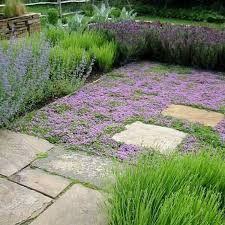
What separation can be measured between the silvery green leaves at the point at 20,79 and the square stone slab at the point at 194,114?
121cm

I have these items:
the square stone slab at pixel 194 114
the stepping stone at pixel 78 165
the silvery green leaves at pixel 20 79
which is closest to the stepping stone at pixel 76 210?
the stepping stone at pixel 78 165

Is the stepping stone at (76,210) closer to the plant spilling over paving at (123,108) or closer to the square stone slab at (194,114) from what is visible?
the plant spilling over paving at (123,108)

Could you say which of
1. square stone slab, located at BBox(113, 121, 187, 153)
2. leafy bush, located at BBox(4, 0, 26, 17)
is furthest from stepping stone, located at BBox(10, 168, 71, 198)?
leafy bush, located at BBox(4, 0, 26, 17)

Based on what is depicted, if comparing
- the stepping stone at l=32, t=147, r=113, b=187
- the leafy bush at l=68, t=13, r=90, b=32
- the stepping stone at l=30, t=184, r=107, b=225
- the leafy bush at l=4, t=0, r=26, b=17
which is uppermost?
the leafy bush at l=4, t=0, r=26, b=17

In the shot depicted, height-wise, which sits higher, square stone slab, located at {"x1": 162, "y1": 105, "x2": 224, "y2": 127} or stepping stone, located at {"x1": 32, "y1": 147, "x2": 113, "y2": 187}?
stepping stone, located at {"x1": 32, "y1": 147, "x2": 113, "y2": 187}

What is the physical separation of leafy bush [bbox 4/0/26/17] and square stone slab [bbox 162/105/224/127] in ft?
15.2

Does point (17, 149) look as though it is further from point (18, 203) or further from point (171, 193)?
point (171, 193)

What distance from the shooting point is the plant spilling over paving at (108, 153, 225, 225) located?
1.65m

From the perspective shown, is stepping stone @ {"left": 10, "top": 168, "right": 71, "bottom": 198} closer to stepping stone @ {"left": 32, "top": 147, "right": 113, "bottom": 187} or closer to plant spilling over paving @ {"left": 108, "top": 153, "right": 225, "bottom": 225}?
stepping stone @ {"left": 32, "top": 147, "right": 113, "bottom": 187}

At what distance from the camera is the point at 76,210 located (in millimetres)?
2096

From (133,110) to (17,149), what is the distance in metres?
1.20

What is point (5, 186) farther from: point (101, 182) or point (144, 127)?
point (144, 127)

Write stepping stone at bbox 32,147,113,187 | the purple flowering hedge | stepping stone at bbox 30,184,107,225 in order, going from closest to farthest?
stepping stone at bbox 30,184,107,225
stepping stone at bbox 32,147,113,187
the purple flowering hedge

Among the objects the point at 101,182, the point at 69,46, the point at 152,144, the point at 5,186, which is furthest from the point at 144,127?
the point at 69,46
